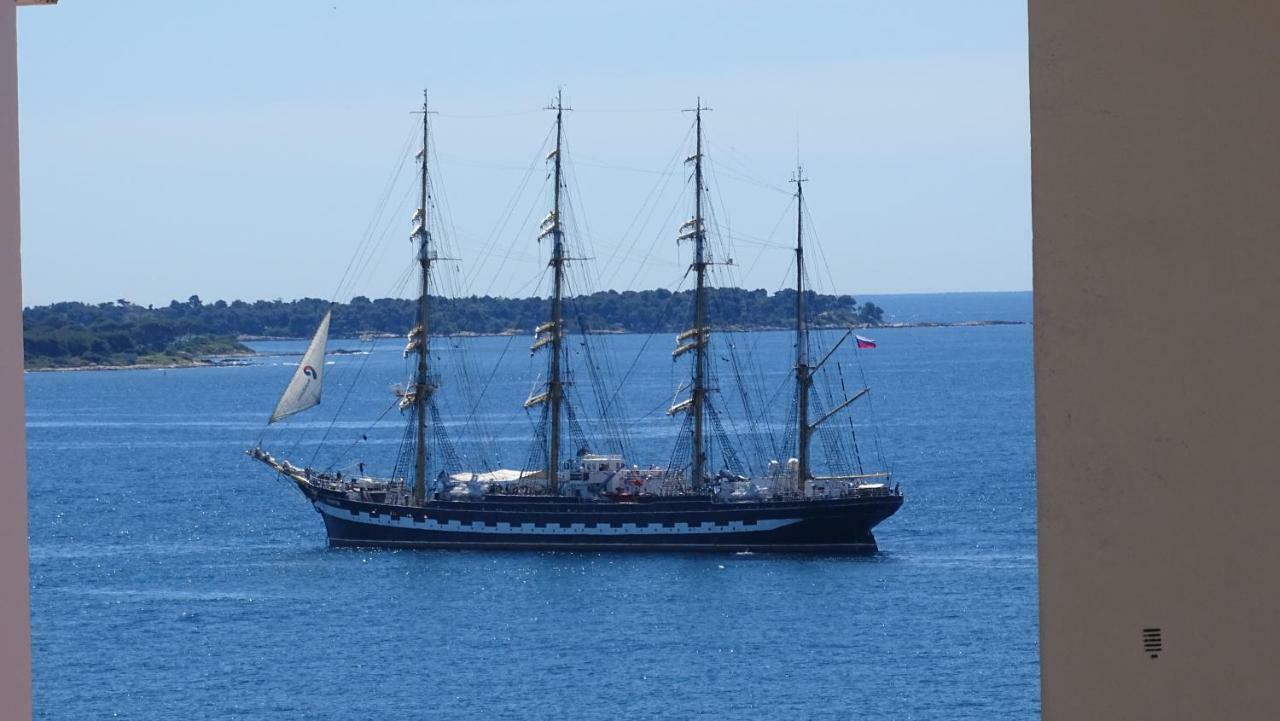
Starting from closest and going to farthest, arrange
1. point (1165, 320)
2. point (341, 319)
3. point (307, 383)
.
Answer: point (1165, 320) < point (307, 383) < point (341, 319)

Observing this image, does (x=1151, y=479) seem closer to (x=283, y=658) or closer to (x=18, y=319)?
(x=18, y=319)

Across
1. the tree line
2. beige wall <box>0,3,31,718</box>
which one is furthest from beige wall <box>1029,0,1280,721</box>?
the tree line

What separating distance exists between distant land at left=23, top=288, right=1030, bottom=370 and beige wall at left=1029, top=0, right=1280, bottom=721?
377ft

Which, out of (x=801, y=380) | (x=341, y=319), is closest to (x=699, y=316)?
(x=801, y=380)

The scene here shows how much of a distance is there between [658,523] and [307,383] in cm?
1130

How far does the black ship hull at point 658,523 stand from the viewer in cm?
4400

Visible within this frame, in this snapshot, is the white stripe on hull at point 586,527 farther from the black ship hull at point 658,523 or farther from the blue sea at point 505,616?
the blue sea at point 505,616

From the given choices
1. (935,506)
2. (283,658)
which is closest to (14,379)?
(283,658)

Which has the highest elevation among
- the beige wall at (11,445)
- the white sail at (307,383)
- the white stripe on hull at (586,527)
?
the beige wall at (11,445)

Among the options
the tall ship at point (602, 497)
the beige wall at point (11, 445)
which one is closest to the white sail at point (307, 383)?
the tall ship at point (602, 497)

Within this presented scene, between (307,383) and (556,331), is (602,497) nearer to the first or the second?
(556,331)

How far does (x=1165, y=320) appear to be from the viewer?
377cm

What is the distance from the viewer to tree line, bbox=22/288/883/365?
130 metres

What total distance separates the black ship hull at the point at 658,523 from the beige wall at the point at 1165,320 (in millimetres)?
39607
